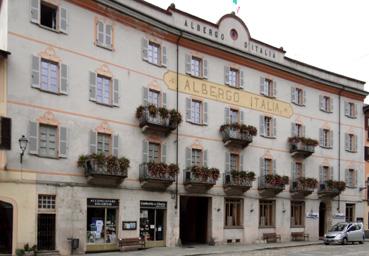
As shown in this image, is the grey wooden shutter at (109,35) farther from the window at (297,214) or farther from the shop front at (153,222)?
the window at (297,214)

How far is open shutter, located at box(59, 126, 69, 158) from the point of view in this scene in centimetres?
2989

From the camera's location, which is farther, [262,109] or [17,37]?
[262,109]

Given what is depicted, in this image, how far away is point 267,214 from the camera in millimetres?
44031

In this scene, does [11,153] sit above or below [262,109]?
below

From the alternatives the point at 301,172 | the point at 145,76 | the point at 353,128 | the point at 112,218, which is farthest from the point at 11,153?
the point at 353,128

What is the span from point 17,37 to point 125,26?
7566 mm

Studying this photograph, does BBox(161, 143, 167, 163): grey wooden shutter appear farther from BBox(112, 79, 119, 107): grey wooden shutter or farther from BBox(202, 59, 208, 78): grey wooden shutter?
BBox(202, 59, 208, 78): grey wooden shutter

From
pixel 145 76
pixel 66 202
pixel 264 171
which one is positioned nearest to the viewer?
pixel 66 202

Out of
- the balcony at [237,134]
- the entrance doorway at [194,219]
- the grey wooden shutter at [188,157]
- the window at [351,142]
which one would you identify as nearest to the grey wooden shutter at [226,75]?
the balcony at [237,134]

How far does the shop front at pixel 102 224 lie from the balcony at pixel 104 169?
1.06m

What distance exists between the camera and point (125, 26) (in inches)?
1339

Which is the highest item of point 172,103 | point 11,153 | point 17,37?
point 17,37

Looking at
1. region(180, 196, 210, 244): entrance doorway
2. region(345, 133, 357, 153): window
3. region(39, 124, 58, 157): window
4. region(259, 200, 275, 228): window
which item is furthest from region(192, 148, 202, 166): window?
region(345, 133, 357, 153): window

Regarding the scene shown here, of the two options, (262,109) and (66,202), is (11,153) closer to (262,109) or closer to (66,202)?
(66,202)
